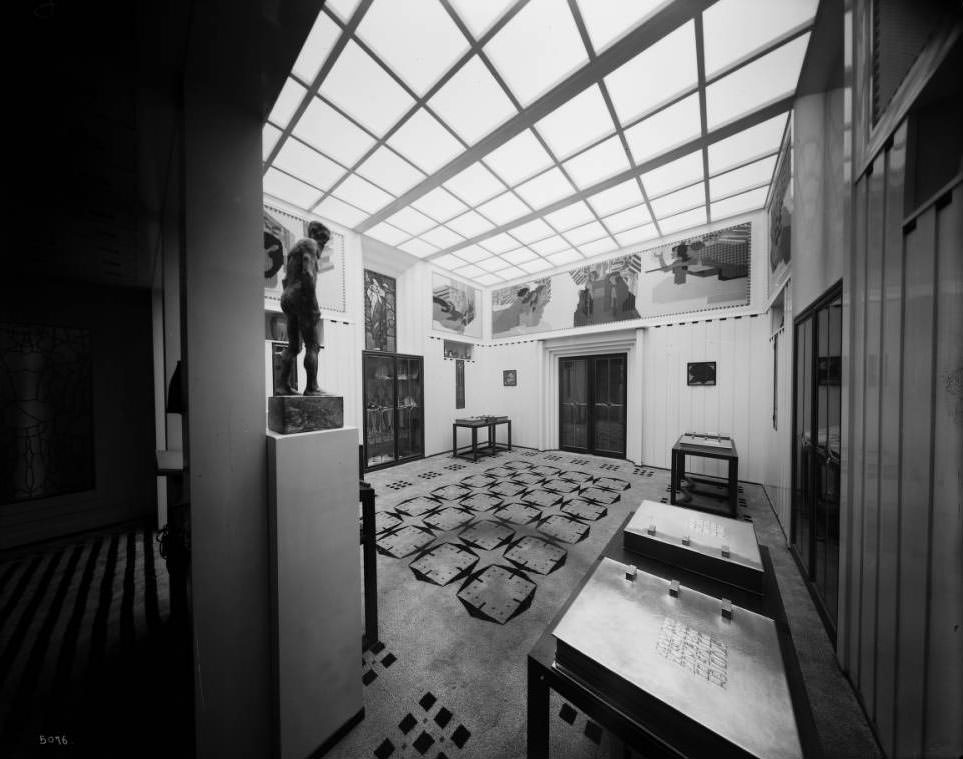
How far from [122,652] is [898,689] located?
4.18 metres

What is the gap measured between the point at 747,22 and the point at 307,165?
4367mm

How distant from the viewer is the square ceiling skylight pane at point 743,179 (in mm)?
3945

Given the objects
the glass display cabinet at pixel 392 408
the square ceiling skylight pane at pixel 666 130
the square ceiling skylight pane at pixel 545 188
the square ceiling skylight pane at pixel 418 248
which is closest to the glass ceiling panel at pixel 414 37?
the square ceiling skylight pane at pixel 545 188

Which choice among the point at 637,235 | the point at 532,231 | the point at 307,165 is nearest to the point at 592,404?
the point at 637,235

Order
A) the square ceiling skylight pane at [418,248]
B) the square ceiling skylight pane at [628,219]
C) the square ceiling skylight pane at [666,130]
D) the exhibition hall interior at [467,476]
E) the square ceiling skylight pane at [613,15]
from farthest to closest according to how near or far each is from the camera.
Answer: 1. the square ceiling skylight pane at [418,248]
2. the square ceiling skylight pane at [628,219]
3. the square ceiling skylight pane at [666,130]
4. the square ceiling skylight pane at [613,15]
5. the exhibition hall interior at [467,476]

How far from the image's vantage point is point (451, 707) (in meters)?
1.60

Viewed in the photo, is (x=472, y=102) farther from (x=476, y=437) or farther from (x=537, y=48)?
(x=476, y=437)

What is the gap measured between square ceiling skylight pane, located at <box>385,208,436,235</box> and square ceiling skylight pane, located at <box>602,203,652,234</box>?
2.89 metres

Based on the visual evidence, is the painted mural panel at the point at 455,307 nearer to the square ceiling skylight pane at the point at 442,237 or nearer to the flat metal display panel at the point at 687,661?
the square ceiling skylight pane at the point at 442,237

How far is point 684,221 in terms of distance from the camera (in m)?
5.20

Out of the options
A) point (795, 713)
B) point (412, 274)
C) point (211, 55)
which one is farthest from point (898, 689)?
point (412, 274)

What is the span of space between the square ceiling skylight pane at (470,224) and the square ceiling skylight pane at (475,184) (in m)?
0.44

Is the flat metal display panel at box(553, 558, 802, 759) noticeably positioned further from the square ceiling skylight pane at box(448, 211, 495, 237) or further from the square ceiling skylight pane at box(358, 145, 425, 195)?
the square ceiling skylight pane at box(448, 211, 495, 237)

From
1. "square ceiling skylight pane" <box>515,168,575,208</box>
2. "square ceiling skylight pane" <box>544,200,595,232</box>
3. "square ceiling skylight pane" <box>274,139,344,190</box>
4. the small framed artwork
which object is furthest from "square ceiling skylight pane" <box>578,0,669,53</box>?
the small framed artwork
